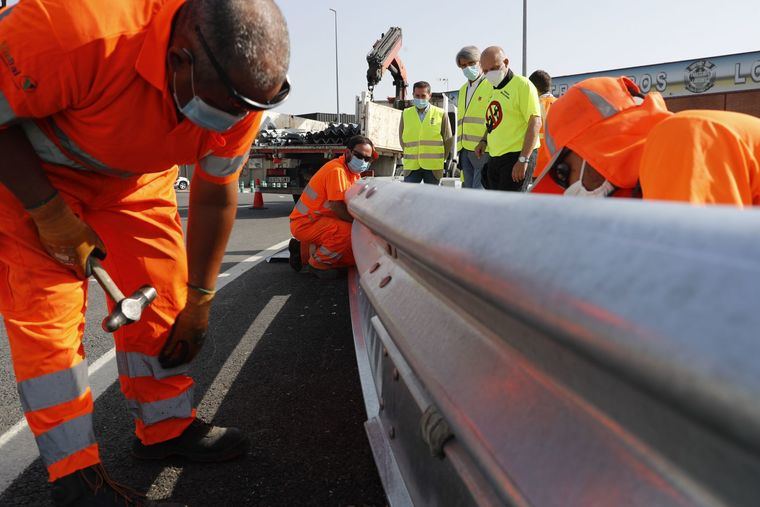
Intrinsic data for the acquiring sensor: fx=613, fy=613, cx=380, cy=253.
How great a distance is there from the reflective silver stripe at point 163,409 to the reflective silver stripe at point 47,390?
0.43 meters

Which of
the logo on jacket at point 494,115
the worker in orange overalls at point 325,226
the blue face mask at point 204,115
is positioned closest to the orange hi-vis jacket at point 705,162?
the blue face mask at point 204,115

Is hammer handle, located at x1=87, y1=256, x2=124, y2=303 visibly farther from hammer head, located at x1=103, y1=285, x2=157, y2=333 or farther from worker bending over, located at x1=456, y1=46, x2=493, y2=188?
worker bending over, located at x1=456, y1=46, x2=493, y2=188

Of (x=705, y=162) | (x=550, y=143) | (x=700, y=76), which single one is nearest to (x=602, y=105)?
(x=550, y=143)

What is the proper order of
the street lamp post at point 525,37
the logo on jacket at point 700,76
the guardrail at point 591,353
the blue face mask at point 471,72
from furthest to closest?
the logo on jacket at point 700,76 → the street lamp post at point 525,37 → the blue face mask at point 471,72 → the guardrail at point 591,353

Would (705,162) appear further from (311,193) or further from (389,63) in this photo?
(389,63)

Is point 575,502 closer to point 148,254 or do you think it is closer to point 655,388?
point 655,388

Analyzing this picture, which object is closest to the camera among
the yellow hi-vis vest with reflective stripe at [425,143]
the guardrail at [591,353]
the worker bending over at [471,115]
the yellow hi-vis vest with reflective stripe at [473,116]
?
the guardrail at [591,353]

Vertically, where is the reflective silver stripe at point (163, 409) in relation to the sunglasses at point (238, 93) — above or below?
below

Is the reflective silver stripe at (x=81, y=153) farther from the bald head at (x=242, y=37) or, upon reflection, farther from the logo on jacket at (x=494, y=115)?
the logo on jacket at (x=494, y=115)

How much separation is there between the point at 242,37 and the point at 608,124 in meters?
1.08

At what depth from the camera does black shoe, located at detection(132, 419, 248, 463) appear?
83.1 inches

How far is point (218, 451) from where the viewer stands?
6.91 ft

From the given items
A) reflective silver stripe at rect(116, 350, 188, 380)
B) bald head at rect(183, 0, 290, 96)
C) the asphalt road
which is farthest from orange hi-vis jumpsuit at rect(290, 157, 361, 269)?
bald head at rect(183, 0, 290, 96)

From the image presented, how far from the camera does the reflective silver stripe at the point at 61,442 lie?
1.68 meters
